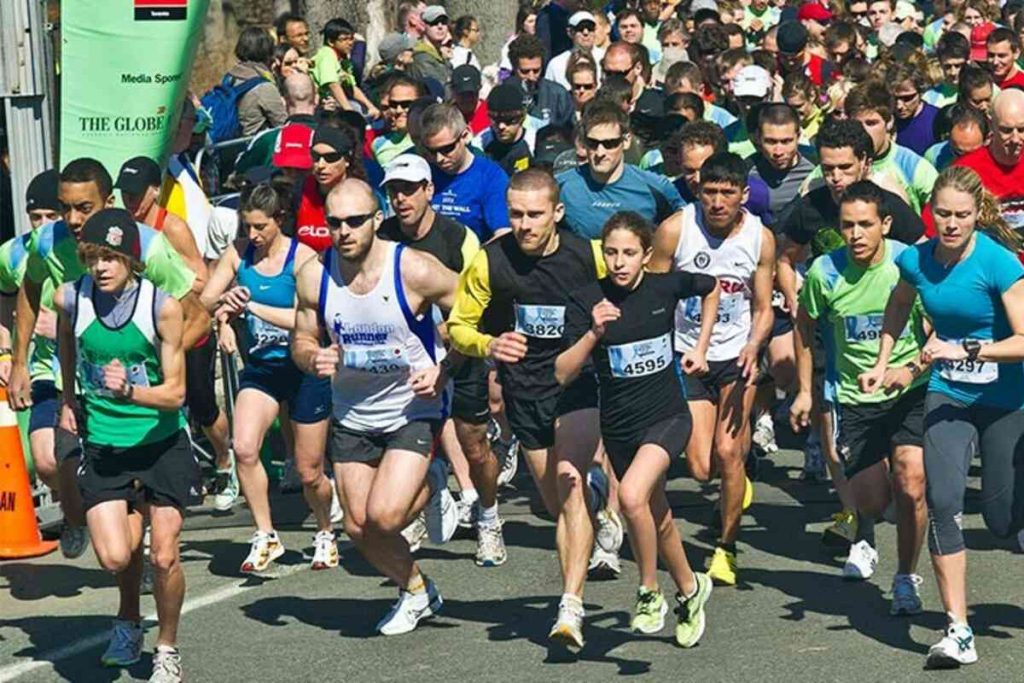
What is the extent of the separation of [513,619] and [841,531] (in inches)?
79.1

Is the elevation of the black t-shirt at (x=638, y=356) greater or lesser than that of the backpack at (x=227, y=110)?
lesser

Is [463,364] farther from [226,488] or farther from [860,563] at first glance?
[226,488]

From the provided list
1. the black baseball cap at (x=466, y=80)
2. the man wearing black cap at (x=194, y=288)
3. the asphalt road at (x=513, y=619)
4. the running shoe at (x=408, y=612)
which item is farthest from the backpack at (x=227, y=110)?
the running shoe at (x=408, y=612)

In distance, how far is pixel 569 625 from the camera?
367 inches

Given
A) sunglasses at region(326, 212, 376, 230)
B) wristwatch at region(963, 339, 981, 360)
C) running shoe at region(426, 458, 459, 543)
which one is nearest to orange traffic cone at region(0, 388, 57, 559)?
running shoe at region(426, 458, 459, 543)

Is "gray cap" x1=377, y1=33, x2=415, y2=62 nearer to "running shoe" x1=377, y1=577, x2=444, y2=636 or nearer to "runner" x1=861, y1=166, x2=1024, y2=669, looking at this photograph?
"running shoe" x1=377, y1=577, x2=444, y2=636

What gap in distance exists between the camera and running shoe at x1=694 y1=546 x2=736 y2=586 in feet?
35.5

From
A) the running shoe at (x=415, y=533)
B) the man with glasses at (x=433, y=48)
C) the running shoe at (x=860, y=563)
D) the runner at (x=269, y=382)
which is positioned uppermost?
the man with glasses at (x=433, y=48)

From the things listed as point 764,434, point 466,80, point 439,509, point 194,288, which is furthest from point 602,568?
point 466,80

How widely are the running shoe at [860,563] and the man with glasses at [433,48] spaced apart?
25.4 ft

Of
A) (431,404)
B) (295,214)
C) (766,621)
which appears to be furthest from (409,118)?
(766,621)

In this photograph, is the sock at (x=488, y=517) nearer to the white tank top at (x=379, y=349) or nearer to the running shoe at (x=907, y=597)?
the white tank top at (x=379, y=349)

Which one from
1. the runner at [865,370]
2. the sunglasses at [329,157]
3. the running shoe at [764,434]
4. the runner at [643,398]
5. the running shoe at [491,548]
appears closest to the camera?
the runner at [643,398]

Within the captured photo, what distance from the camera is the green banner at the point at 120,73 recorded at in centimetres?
1241
